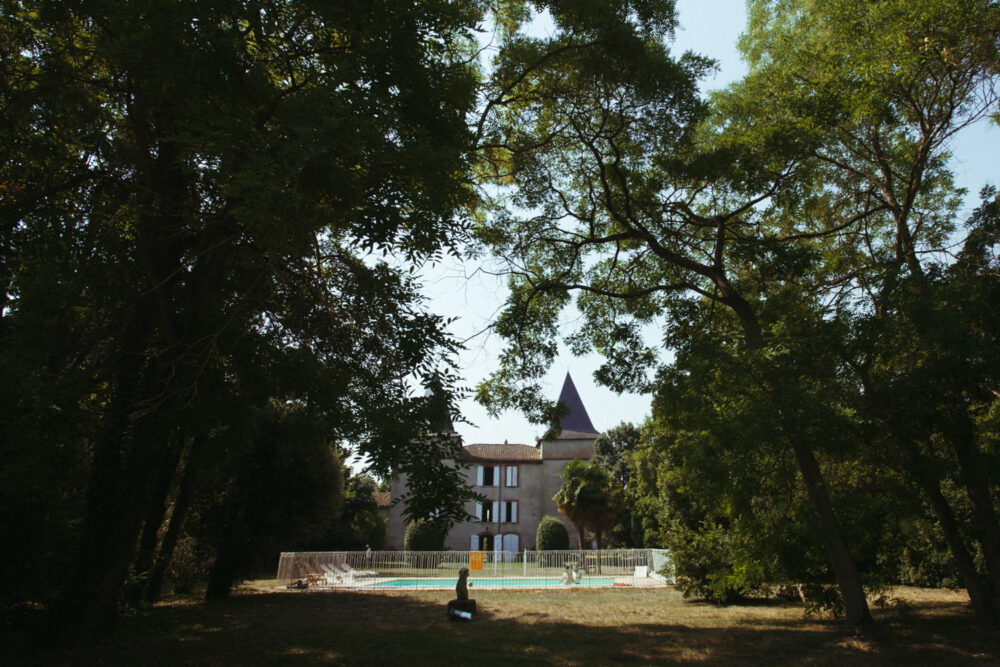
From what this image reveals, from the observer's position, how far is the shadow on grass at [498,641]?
8.60 metres

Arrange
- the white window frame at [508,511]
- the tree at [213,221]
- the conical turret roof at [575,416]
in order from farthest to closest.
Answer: the conical turret roof at [575,416] < the white window frame at [508,511] < the tree at [213,221]

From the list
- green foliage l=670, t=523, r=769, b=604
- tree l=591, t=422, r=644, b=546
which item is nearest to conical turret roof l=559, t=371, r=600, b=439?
tree l=591, t=422, r=644, b=546

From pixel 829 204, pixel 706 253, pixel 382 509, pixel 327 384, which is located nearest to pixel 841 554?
pixel 706 253

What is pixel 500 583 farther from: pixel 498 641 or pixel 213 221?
pixel 213 221

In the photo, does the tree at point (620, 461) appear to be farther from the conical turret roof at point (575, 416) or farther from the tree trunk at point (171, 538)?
the tree trunk at point (171, 538)

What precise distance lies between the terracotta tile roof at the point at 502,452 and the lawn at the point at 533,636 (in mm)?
34631

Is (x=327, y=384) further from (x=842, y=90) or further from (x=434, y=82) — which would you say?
(x=842, y=90)

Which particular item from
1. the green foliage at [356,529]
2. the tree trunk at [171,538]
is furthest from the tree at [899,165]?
the green foliage at [356,529]

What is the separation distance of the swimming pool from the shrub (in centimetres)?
1531

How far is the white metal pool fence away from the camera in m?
23.6

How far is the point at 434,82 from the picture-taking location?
732cm

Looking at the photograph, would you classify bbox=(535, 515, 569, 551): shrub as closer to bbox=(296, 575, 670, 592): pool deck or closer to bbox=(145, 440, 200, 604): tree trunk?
bbox=(296, 575, 670, 592): pool deck

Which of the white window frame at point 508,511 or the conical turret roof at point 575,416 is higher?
the conical turret roof at point 575,416

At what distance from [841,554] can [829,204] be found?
315 inches
